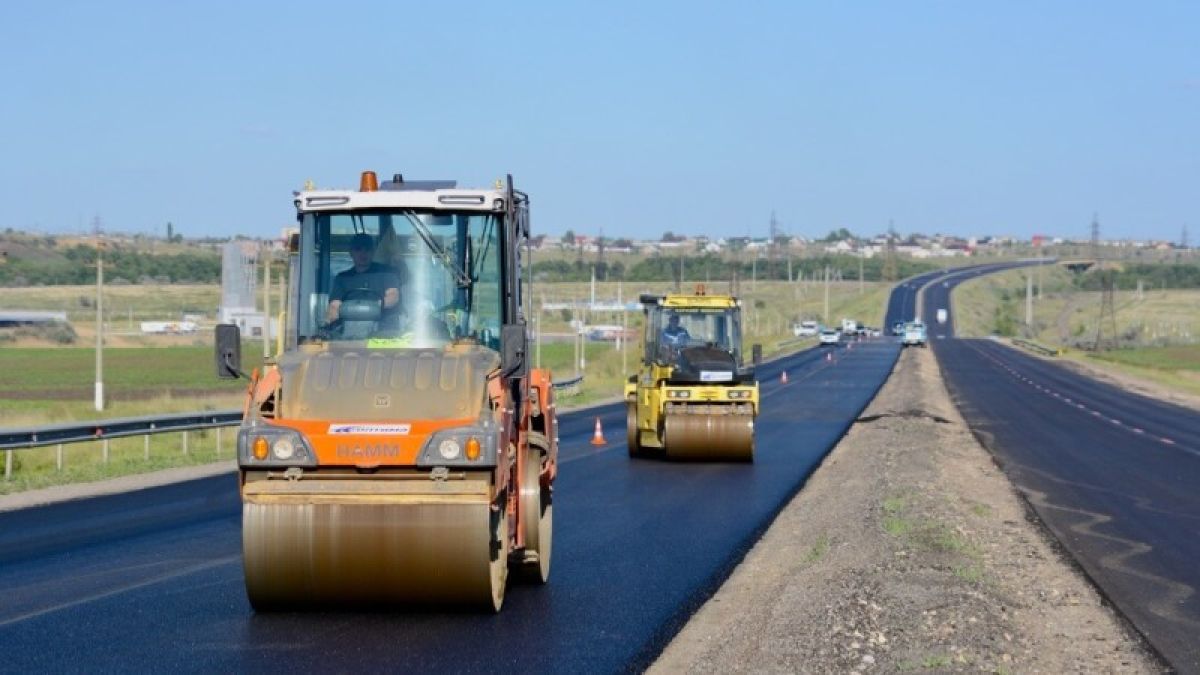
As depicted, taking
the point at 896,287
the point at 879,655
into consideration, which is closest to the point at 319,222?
the point at 879,655

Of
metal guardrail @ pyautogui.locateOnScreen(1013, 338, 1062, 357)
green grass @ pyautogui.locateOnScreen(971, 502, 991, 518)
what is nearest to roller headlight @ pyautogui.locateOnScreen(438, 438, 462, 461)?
green grass @ pyautogui.locateOnScreen(971, 502, 991, 518)

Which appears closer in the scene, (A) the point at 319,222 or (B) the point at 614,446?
(A) the point at 319,222

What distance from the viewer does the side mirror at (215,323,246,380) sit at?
447 inches

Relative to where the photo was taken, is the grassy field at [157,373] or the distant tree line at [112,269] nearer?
the grassy field at [157,373]

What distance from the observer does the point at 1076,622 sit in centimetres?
1195

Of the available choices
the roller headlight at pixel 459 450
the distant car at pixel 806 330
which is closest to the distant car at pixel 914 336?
the distant car at pixel 806 330

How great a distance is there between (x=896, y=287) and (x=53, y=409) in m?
150

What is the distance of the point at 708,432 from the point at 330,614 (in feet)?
49.0

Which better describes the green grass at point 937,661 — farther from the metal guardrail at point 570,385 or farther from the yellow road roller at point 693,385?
the metal guardrail at point 570,385

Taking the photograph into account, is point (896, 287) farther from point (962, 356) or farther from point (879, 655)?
point (879, 655)

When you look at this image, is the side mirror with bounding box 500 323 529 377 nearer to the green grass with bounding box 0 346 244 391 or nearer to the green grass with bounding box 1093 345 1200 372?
the green grass with bounding box 0 346 244 391

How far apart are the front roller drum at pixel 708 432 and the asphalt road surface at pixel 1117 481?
4196 mm

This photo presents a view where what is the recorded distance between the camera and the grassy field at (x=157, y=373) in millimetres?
26953

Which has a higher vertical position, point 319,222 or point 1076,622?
point 319,222
